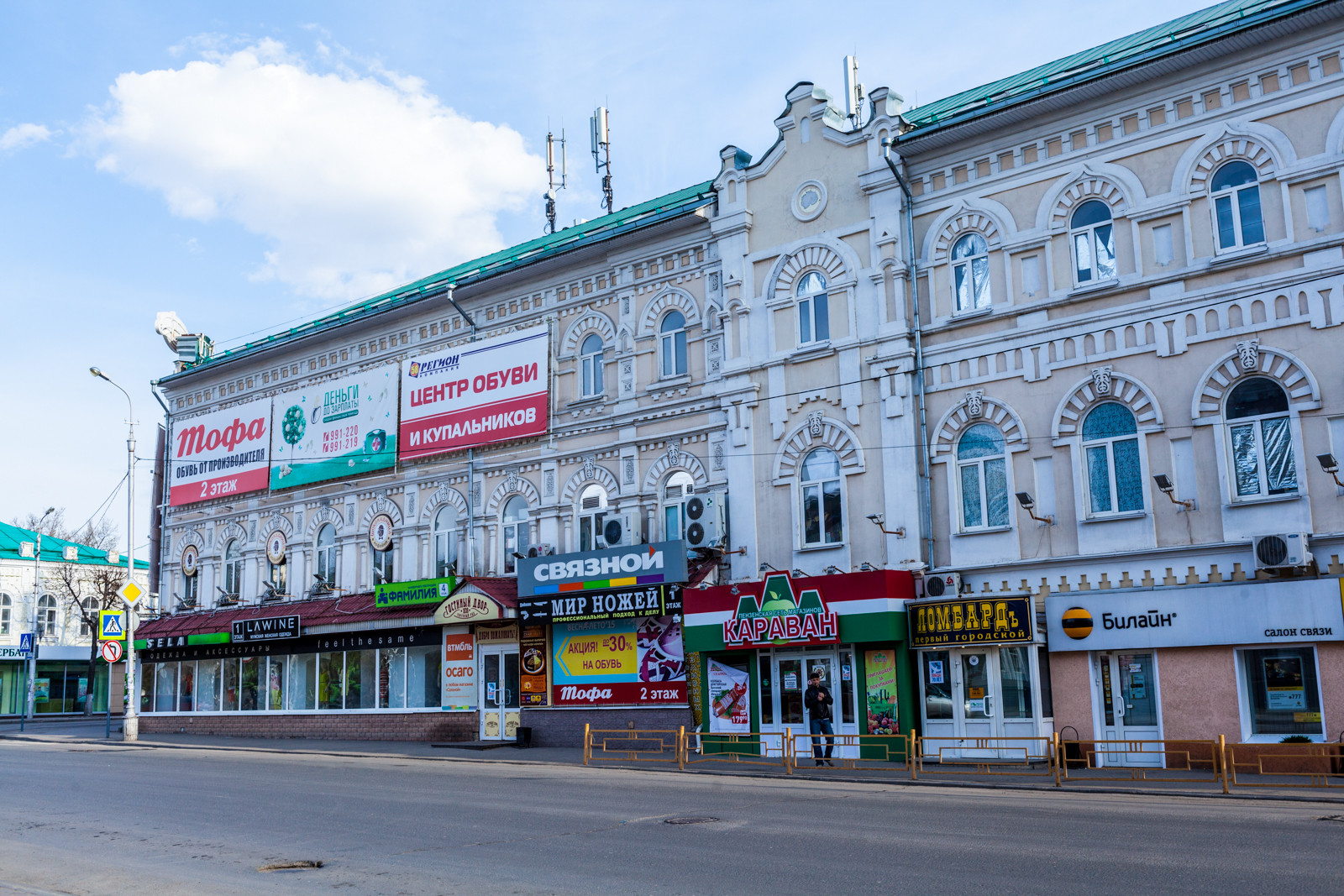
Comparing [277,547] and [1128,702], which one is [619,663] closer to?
[1128,702]

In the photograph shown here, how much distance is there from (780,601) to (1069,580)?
5569mm

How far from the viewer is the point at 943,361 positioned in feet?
76.7

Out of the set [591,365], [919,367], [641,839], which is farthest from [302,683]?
[641,839]

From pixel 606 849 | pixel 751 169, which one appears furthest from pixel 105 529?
pixel 606 849

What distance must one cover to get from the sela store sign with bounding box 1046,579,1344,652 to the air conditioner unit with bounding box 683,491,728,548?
759cm

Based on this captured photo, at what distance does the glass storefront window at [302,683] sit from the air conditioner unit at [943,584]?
63.3 ft

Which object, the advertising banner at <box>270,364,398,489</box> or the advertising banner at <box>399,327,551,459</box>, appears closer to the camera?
the advertising banner at <box>399,327,551,459</box>

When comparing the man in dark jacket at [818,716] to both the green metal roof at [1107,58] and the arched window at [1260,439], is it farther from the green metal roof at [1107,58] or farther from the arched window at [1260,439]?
the green metal roof at [1107,58]

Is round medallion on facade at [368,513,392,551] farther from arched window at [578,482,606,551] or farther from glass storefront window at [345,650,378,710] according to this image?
arched window at [578,482,606,551]

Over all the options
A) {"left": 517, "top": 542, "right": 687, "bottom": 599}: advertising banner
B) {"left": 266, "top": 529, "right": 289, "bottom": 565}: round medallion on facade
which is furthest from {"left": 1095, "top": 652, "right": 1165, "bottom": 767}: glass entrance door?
{"left": 266, "top": 529, "right": 289, "bottom": 565}: round medallion on facade

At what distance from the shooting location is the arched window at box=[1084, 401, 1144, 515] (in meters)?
20.9

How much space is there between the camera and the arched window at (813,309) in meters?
25.3

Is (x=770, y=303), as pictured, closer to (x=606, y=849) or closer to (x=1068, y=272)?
(x=1068, y=272)

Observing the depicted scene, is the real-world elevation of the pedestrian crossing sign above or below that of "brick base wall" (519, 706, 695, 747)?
above
